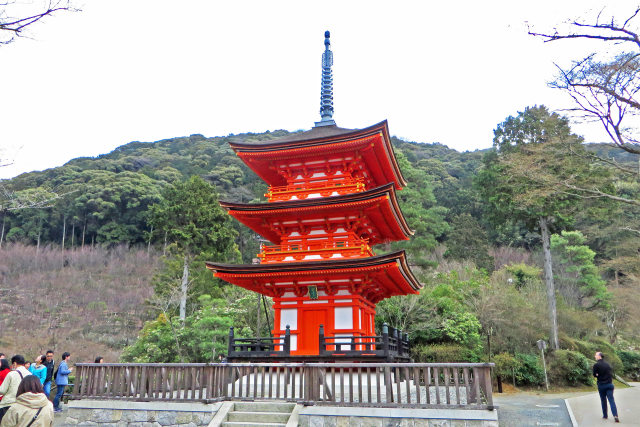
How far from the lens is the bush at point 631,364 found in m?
29.4

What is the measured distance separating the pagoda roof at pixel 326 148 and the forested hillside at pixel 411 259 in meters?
4.87

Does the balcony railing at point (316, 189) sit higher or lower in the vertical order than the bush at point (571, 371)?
higher

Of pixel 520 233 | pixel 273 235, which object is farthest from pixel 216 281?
pixel 520 233

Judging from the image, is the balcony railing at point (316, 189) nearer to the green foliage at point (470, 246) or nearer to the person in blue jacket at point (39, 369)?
the person in blue jacket at point (39, 369)

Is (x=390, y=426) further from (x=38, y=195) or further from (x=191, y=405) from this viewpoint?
(x=38, y=195)

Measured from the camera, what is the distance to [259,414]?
10523 millimetres

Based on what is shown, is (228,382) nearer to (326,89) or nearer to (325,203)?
(325,203)

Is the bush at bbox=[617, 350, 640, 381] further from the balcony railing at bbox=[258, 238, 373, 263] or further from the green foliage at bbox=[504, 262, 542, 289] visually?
the balcony railing at bbox=[258, 238, 373, 263]

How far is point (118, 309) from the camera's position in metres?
42.2

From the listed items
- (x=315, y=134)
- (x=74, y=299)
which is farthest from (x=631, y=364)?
(x=74, y=299)

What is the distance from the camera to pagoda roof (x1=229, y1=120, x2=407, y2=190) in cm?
1661

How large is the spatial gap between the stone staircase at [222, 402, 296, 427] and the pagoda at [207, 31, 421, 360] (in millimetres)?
3534

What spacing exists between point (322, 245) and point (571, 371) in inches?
637

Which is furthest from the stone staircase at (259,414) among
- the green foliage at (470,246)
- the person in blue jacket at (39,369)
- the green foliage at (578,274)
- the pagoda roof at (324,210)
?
the green foliage at (578,274)
